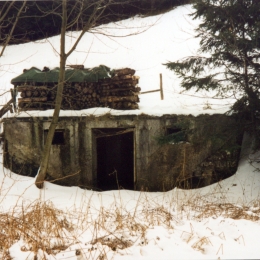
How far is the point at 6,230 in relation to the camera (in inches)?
135

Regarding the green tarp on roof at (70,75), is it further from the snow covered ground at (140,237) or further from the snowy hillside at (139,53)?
the snowy hillside at (139,53)

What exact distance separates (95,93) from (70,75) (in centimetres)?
89

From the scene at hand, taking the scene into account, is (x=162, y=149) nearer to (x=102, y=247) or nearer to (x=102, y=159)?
(x=102, y=159)

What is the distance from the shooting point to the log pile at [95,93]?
314 inches

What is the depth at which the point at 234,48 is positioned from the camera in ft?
19.7

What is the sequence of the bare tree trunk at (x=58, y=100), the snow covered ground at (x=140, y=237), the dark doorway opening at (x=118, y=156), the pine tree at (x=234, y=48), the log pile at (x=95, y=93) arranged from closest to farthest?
the snow covered ground at (x=140, y=237)
the pine tree at (x=234, y=48)
the bare tree trunk at (x=58, y=100)
the log pile at (x=95, y=93)
the dark doorway opening at (x=118, y=156)

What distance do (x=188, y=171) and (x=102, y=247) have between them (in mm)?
4770

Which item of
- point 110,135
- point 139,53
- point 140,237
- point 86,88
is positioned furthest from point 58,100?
point 139,53

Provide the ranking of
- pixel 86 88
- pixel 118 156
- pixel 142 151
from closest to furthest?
pixel 142 151
pixel 86 88
pixel 118 156

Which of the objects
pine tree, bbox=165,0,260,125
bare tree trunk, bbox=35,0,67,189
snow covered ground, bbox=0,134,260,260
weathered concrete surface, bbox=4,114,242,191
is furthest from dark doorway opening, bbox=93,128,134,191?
snow covered ground, bbox=0,134,260,260

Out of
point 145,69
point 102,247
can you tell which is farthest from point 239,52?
point 145,69

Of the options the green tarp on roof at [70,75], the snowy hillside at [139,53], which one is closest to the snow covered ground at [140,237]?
the green tarp on roof at [70,75]

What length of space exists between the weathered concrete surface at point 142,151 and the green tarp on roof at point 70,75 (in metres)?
1.15

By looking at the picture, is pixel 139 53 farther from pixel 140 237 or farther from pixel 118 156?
pixel 140 237
